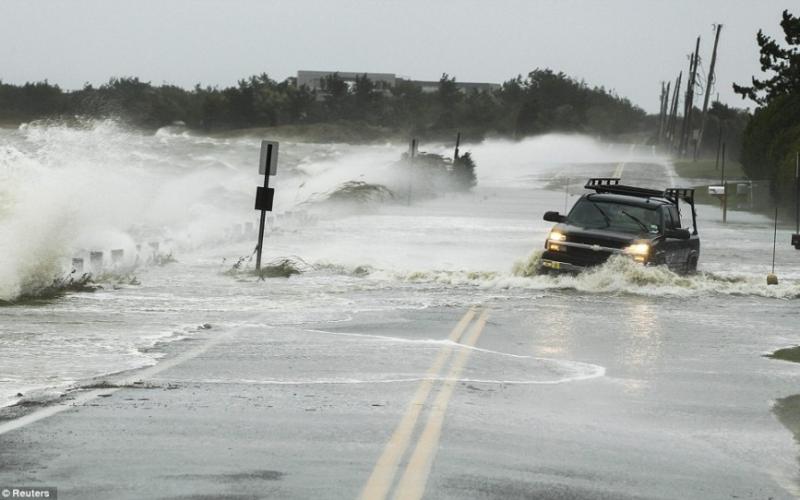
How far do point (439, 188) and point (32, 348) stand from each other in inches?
2348

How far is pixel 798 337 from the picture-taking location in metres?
16.2

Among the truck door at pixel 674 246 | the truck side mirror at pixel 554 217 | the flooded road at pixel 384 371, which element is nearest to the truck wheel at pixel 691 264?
the truck door at pixel 674 246

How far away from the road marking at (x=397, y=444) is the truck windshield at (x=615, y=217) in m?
9.71

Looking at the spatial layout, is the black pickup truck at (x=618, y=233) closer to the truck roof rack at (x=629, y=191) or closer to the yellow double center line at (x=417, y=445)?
the truck roof rack at (x=629, y=191)

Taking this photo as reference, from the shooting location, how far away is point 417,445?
8.45 metres

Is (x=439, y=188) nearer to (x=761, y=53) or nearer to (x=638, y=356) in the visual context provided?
(x=761, y=53)

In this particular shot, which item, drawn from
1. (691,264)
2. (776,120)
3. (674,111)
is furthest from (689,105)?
(691,264)

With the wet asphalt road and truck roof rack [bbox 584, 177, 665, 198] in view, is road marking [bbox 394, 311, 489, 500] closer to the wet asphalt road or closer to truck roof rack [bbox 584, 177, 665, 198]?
the wet asphalt road

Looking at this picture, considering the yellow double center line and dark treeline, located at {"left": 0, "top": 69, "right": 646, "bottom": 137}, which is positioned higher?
dark treeline, located at {"left": 0, "top": 69, "right": 646, "bottom": 137}

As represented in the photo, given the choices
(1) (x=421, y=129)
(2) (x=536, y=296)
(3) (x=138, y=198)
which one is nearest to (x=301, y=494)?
(2) (x=536, y=296)

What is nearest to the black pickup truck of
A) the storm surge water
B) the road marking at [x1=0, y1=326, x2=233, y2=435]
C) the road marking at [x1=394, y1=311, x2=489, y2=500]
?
the storm surge water

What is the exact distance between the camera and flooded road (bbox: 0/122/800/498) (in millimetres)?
7688

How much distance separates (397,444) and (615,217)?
47.7ft

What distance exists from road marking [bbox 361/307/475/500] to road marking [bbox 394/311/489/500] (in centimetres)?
8
